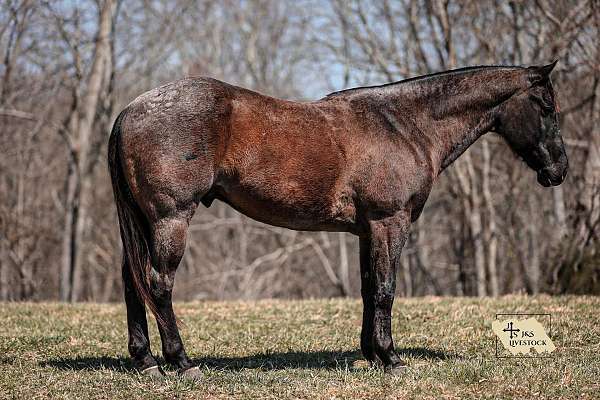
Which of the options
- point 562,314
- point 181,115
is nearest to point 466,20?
point 562,314

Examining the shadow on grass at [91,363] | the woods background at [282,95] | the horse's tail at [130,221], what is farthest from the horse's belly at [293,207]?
the woods background at [282,95]

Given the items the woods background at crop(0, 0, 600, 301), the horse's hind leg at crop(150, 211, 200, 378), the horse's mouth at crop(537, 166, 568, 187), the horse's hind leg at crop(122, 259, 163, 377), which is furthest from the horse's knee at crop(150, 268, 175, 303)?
the woods background at crop(0, 0, 600, 301)

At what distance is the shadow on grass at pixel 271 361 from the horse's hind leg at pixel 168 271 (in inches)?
22.3

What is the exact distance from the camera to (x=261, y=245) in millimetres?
28781

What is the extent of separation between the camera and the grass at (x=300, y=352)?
525cm

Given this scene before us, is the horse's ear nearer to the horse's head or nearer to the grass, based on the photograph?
the horse's head

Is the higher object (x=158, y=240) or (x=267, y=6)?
(x=267, y=6)

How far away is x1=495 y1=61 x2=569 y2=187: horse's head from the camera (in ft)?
20.8

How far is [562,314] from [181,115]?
17.1ft

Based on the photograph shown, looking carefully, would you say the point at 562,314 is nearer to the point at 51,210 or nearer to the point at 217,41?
the point at 217,41

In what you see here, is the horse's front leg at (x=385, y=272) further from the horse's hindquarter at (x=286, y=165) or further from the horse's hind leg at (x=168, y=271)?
the horse's hind leg at (x=168, y=271)

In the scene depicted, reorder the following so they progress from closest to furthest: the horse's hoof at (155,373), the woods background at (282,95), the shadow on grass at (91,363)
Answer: the horse's hoof at (155,373) → the shadow on grass at (91,363) → the woods background at (282,95)

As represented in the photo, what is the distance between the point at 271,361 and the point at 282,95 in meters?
20.2

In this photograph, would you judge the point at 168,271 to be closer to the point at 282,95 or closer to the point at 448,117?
the point at 448,117
